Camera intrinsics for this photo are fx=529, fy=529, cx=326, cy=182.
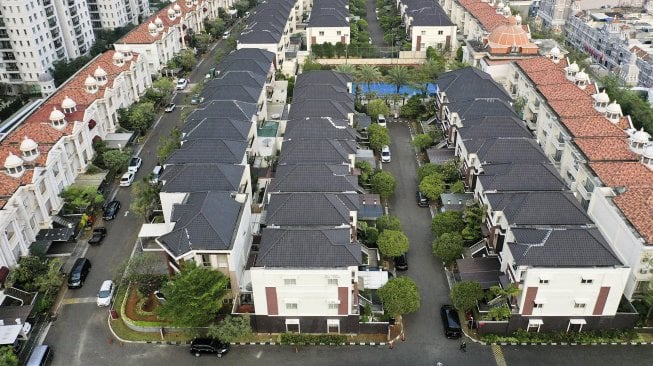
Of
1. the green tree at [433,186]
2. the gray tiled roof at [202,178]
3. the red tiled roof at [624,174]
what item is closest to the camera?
the red tiled roof at [624,174]

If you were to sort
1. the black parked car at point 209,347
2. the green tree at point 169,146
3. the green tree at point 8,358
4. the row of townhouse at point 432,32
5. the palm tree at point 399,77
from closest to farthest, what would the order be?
the green tree at point 8,358 → the black parked car at point 209,347 → the green tree at point 169,146 → the palm tree at point 399,77 → the row of townhouse at point 432,32

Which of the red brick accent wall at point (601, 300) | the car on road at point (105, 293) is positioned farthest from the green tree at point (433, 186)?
the car on road at point (105, 293)

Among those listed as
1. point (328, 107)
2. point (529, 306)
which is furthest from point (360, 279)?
point (328, 107)

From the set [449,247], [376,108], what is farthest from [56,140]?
[449,247]

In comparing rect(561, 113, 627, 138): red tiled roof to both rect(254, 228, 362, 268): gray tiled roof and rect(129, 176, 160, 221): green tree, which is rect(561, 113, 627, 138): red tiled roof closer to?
rect(254, 228, 362, 268): gray tiled roof

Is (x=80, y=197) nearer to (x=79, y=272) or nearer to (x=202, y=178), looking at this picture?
(x=79, y=272)

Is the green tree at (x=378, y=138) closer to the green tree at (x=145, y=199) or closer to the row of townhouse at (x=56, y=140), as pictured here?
the green tree at (x=145, y=199)

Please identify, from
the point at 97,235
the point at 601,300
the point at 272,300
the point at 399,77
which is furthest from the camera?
the point at 399,77
